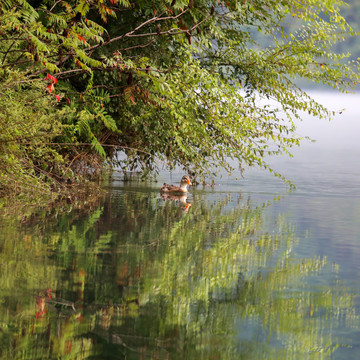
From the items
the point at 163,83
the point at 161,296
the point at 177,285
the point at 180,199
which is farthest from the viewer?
the point at 180,199

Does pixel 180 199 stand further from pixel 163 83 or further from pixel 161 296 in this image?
pixel 161 296

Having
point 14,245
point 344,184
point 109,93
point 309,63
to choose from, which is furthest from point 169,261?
point 344,184

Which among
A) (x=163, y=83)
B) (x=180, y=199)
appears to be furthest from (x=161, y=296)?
(x=180, y=199)

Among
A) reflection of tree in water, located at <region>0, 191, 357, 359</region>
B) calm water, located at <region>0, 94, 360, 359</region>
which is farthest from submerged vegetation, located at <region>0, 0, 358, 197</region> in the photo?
reflection of tree in water, located at <region>0, 191, 357, 359</region>

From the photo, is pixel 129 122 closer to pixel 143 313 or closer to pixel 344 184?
pixel 344 184

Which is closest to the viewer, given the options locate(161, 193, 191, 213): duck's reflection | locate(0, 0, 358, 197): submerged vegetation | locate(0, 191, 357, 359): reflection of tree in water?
locate(0, 191, 357, 359): reflection of tree in water

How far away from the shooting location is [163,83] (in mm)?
15156

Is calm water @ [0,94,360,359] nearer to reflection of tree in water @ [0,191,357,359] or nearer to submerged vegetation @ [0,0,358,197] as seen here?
reflection of tree in water @ [0,191,357,359]

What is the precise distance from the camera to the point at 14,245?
8.84m

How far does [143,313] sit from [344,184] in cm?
1782

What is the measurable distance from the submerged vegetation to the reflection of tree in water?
14.3 ft

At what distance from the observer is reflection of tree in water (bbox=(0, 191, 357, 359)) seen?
514 centimetres

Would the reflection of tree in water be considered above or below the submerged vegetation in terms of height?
below

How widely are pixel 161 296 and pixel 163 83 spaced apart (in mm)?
9028
